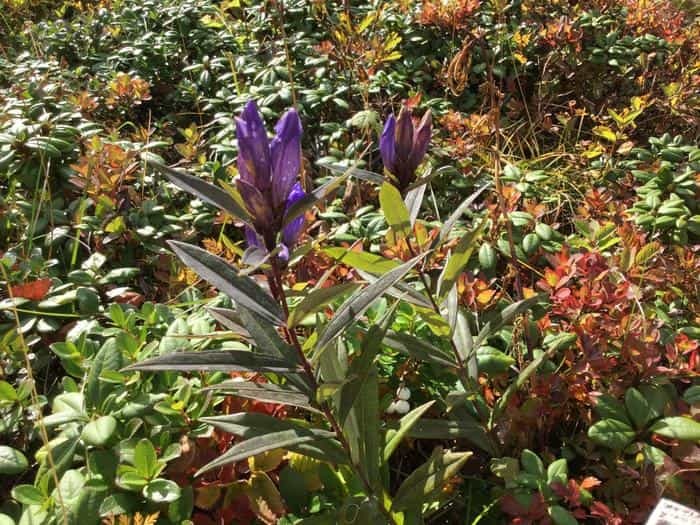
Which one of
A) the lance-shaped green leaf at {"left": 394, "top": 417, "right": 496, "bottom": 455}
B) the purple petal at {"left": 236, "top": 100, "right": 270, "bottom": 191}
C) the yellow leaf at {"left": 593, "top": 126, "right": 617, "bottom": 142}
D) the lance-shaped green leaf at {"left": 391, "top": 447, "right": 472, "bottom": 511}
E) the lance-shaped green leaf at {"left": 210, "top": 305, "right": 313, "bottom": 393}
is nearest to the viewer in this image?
the purple petal at {"left": 236, "top": 100, "right": 270, "bottom": 191}

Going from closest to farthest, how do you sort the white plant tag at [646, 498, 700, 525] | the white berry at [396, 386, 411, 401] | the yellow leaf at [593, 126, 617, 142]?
1. the white plant tag at [646, 498, 700, 525]
2. the white berry at [396, 386, 411, 401]
3. the yellow leaf at [593, 126, 617, 142]

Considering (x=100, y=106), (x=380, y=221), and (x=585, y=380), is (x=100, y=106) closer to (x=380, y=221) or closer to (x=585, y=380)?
(x=380, y=221)

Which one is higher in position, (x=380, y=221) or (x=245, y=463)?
(x=380, y=221)

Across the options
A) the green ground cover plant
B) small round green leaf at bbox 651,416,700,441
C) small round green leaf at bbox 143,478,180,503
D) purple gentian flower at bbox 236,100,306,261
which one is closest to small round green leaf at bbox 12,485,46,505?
the green ground cover plant

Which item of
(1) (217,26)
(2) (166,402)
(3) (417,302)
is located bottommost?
(2) (166,402)

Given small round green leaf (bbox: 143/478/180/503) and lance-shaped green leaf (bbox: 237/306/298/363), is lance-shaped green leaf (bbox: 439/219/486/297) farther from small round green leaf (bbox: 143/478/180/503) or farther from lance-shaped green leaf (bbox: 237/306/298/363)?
small round green leaf (bbox: 143/478/180/503)

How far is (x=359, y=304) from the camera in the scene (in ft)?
2.45

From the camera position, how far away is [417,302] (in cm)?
102

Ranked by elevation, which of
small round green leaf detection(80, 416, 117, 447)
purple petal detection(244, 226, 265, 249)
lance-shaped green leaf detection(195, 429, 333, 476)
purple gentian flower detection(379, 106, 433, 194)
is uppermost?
purple gentian flower detection(379, 106, 433, 194)

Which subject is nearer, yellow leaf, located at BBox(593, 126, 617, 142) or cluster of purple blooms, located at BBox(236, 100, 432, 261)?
cluster of purple blooms, located at BBox(236, 100, 432, 261)

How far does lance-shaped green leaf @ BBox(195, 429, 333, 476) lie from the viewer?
0.72 m

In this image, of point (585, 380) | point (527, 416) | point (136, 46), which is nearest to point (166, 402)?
point (527, 416)

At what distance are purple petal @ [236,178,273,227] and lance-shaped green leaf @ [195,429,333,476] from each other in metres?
0.28

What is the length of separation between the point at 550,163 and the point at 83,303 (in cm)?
177
